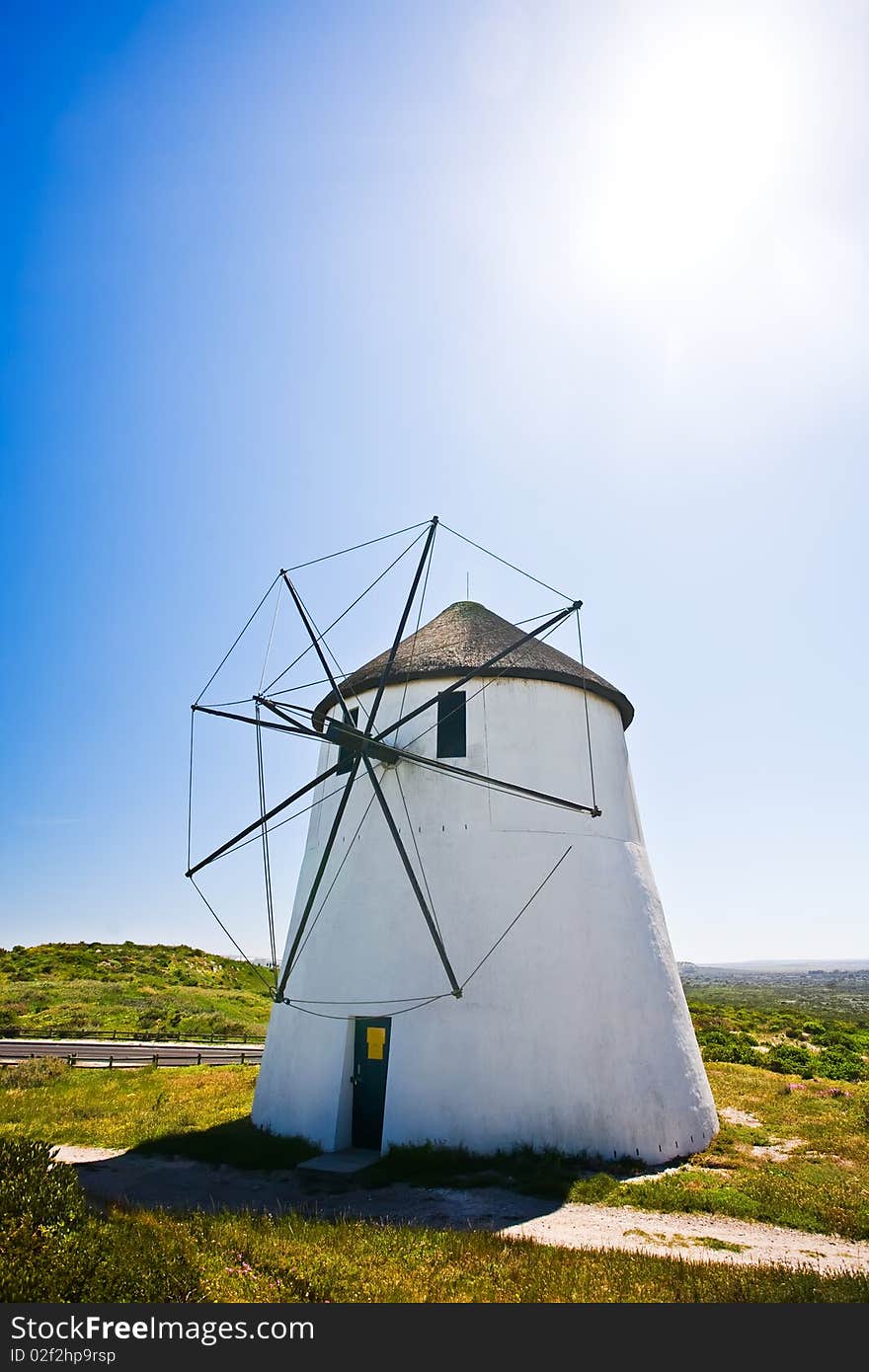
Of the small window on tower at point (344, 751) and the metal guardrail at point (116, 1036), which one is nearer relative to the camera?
the small window on tower at point (344, 751)

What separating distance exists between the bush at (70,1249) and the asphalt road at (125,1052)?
58.2 feet

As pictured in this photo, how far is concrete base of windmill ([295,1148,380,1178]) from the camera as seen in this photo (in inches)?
412

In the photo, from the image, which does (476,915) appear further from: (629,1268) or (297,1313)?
(297,1313)

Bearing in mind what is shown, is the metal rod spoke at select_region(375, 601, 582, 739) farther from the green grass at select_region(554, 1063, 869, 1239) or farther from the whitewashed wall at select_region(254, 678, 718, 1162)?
the green grass at select_region(554, 1063, 869, 1239)

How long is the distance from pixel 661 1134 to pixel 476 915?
4.32 meters

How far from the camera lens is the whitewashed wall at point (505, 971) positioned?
36.5ft

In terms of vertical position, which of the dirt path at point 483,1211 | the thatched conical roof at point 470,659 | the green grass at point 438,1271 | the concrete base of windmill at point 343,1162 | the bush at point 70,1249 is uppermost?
the thatched conical roof at point 470,659

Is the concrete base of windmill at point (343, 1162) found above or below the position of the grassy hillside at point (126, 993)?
below

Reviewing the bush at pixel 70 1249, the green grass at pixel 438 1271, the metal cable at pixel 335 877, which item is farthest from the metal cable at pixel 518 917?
the bush at pixel 70 1249

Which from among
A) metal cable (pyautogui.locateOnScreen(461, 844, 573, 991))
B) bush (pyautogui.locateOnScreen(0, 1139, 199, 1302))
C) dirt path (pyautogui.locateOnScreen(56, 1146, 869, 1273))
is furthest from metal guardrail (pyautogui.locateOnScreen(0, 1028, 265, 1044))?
bush (pyautogui.locateOnScreen(0, 1139, 199, 1302))

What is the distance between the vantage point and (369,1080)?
1198 cm

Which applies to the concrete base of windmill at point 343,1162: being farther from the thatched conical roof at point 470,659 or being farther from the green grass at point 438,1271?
the thatched conical roof at point 470,659

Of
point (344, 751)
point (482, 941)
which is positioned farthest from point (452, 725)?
point (482, 941)

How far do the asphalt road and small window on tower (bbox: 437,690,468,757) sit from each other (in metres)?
16.3
